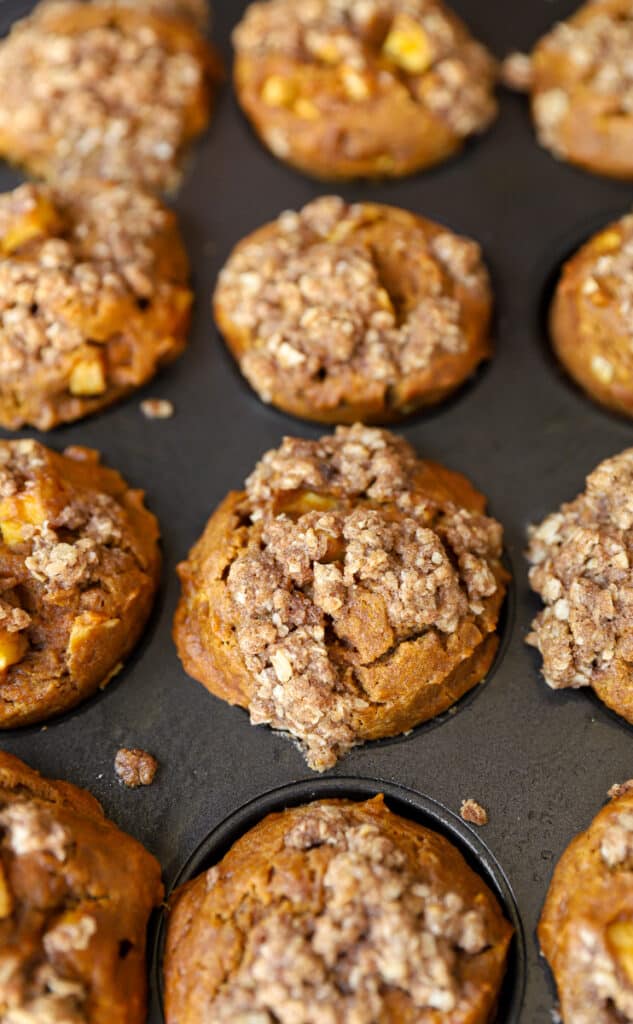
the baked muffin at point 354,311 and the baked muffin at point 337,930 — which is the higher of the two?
the baked muffin at point 354,311

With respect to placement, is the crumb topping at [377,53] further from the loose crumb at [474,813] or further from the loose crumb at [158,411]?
the loose crumb at [474,813]

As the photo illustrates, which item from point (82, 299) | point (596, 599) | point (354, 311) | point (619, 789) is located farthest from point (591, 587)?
point (82, 299)

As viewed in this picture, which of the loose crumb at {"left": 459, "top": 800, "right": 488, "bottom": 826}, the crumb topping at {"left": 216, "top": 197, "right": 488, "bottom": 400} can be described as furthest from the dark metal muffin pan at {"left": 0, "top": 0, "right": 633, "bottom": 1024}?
the crumb topping at {"left": 216, "top": 197, "right": 488, "bottom": 400}

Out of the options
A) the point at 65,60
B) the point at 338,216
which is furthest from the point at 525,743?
the point at 65,60

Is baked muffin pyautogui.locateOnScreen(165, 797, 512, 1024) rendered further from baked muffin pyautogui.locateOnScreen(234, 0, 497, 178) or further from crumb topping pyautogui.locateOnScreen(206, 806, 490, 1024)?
baked muffin pyautogui.locateOnScreen(234, 0, 497, 178)

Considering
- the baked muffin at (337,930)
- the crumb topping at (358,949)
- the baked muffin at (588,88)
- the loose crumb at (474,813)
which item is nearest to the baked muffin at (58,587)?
the baked muffin at (337,930)

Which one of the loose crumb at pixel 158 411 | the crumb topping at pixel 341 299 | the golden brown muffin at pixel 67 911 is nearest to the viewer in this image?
the golden brown muffin at pixel 67 911
